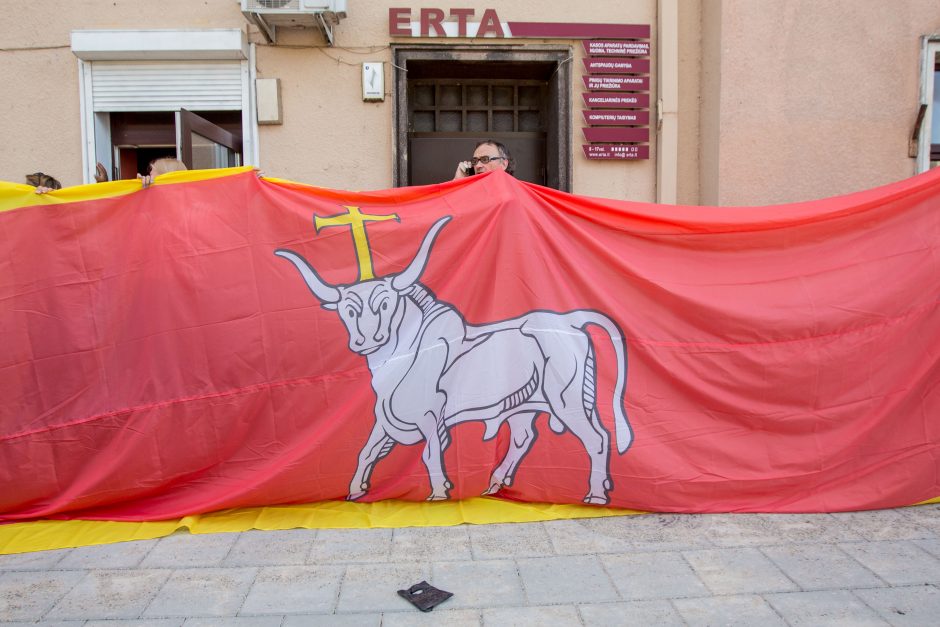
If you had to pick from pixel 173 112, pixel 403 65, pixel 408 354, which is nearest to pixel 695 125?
pixel 403 65

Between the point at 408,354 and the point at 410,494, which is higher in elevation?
the point at 408,354

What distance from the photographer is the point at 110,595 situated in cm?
313

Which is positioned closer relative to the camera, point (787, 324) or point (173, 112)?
point (787, 324)

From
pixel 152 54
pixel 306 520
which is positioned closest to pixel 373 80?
pixel 152 54

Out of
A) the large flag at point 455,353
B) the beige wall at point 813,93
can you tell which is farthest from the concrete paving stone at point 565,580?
the beige wall at point 813,93

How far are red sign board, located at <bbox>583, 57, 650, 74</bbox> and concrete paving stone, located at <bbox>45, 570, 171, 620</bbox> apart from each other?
531 cm

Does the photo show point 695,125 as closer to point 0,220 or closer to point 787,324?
point 787,324

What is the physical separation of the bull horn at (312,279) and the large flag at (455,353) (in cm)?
1

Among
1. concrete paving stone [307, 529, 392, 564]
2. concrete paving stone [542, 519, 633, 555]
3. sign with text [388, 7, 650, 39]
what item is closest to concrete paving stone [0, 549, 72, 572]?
concrete paving stone [307, 529, 392, 564]

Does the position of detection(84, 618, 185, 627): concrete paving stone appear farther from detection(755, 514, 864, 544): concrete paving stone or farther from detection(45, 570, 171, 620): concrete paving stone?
detection(755, 514, 864, 544): concrete paving stone

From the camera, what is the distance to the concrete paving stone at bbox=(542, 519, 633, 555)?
3539 mm

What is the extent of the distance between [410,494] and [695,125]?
4.64 m

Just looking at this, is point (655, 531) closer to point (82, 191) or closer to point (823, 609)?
point (823, 609)

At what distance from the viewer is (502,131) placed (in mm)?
7328
